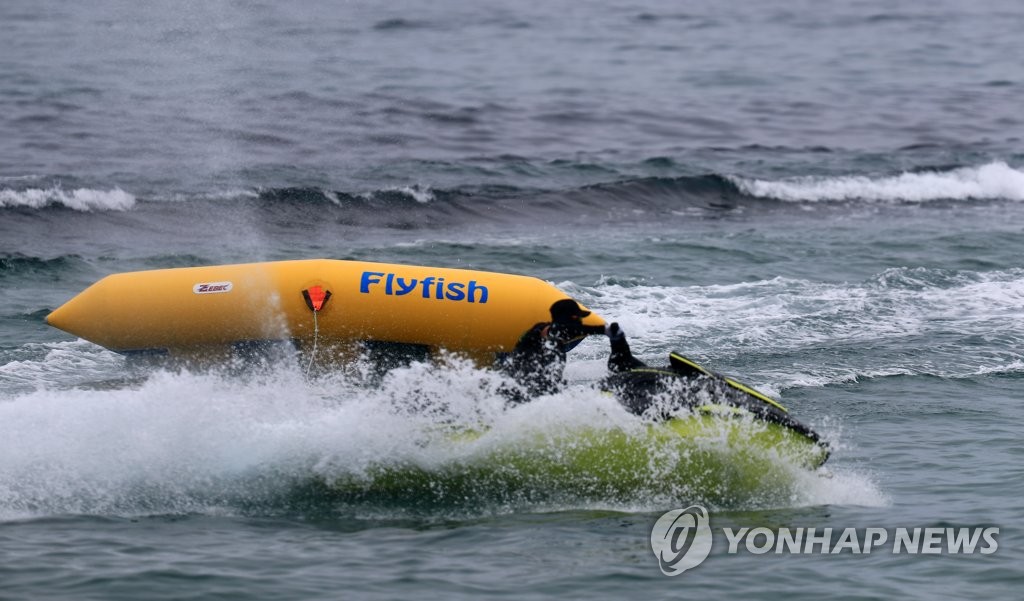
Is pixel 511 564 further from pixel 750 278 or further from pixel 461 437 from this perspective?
pixel 750 278

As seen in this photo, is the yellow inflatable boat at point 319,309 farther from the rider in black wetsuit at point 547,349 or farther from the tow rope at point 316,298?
the rider in black wetsuit at point 547,349

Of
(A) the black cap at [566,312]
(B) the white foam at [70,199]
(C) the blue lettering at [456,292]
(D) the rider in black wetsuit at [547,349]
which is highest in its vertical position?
(B) the white foam at [70,199]

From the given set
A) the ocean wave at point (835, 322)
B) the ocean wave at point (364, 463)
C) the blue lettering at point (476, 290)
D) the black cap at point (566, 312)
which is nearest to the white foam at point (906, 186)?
the ocean wave at point (835, 322)

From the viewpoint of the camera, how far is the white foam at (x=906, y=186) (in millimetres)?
20234

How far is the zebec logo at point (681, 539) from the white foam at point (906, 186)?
13.1 metres

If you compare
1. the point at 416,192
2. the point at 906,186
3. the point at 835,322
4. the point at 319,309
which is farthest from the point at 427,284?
the point at 906,186

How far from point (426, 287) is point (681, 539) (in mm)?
2705

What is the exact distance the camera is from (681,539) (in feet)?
22.9

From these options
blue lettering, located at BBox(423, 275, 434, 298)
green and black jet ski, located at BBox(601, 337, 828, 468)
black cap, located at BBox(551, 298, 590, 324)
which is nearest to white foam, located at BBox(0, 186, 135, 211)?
blue lettering, located at BBox(423, 275, 434, 298)

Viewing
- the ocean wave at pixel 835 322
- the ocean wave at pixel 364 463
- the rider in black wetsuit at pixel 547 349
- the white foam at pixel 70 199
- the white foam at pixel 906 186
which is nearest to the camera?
the ocean wave at pixel 364 463

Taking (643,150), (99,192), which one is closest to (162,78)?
(99,192)

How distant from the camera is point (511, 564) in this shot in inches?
259

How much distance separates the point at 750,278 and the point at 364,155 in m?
8.15

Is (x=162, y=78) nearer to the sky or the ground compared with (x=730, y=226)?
nearer to the sky
